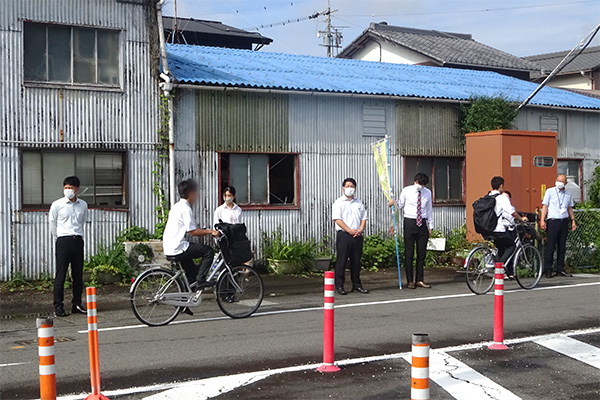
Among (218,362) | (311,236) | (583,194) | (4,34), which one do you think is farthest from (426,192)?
(583,194)

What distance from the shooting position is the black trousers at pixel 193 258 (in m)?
10.3

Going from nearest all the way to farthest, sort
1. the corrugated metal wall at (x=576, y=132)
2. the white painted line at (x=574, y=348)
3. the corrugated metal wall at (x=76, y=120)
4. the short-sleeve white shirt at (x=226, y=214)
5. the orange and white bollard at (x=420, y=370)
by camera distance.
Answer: the orange and white bollard at (x=420, y=370) → the white painted line at (x=574, y=348) → the short-sleeve white shirt at (x=226, y=214) → the corrugated metal wall at (x=76, y=120) → the corrugated metal wall at (x=576, y=132)

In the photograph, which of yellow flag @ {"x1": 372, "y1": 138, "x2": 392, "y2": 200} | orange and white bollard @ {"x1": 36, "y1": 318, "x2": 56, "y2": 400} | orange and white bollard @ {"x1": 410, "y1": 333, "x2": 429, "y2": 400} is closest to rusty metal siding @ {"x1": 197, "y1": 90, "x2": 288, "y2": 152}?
yellow flag @ {"x1": 372, "y1": 138, "x2": 392, "y2": 200}

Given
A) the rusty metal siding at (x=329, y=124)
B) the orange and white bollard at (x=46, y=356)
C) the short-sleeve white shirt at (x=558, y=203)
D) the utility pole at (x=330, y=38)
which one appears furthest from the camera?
the utility pole at (x=330, y=38)

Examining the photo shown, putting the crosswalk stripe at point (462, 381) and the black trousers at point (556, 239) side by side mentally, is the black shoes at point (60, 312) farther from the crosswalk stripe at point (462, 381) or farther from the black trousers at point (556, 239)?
the black trousers at point (556, 239)

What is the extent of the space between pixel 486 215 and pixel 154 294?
6071 millimetres

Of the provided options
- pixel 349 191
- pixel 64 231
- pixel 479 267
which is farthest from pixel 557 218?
pixel 64 231

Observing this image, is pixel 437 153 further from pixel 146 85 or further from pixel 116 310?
pixel 116 310

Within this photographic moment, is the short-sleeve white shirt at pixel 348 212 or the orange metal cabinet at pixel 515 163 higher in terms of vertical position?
the orange metal cabinet at pixel 515 163

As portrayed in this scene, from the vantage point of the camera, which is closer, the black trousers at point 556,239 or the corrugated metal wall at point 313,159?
the black trousers at point 556,239

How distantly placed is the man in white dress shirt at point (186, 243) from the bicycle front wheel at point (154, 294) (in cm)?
24

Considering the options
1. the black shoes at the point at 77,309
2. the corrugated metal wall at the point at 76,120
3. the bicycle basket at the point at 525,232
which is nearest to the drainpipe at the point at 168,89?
the corrugated metal wall at the point at 76,120

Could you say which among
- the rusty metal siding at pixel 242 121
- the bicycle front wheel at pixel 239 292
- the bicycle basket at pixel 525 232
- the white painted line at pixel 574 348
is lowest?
the white painted line at pixel 574 348

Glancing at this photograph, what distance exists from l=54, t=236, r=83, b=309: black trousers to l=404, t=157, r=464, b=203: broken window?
9.59 meters
